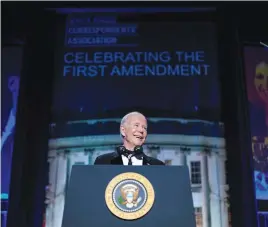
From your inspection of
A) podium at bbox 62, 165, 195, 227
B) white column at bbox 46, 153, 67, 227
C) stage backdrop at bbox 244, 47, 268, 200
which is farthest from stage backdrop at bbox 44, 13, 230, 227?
podium at bbox 62, 165, 195, 227

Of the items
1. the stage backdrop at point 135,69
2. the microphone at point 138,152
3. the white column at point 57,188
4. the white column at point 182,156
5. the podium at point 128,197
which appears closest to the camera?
the podium at point 128,197

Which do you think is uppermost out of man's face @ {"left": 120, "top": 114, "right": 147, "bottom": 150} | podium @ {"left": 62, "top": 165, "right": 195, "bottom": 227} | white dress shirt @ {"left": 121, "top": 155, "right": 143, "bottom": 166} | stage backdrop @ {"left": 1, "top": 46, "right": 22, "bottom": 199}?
stage backdrop @ {"left": 1, "top": 46, "right": 22, "bottom": 199}

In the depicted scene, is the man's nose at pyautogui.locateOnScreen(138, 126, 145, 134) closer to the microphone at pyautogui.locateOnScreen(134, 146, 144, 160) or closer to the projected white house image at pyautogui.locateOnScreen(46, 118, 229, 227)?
the microphone at pyautogui.locateOnScreen(134, 146, 144, 160)

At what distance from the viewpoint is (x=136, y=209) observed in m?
1.43

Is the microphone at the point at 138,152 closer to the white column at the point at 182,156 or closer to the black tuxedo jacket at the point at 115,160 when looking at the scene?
the black tuxedo jacket at the point at 115,160

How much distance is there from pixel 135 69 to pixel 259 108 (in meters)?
1.14

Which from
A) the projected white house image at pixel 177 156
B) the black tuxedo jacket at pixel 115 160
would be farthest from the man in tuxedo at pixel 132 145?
the projected white house image at pixel 177 156

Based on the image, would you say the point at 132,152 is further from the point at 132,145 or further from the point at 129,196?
the point at 129,196

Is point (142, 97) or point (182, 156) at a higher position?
point (142, 97)

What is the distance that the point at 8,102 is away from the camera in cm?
376

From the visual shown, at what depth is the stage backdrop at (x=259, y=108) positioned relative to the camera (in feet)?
11.8

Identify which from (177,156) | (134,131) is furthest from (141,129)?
(177,156)

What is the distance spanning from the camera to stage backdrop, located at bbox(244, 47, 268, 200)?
3.58m

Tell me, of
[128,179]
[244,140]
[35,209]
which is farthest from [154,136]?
[128,179]
